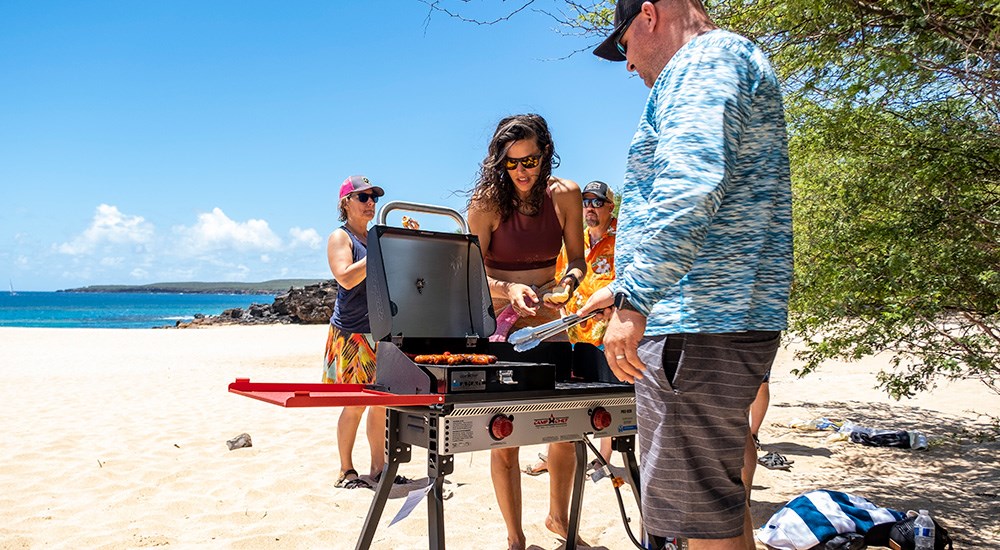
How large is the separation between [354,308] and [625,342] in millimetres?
3344

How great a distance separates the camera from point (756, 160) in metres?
1.87

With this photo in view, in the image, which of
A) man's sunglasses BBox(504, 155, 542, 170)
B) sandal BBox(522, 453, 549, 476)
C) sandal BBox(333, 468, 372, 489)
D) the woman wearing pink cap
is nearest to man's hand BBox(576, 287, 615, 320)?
man's sunglasses BBox(504, 155, 542, 170)

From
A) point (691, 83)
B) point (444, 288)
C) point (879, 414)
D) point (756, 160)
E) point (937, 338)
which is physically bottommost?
point (879, 414)

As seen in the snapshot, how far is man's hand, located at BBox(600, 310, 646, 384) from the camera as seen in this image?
5.99 feet

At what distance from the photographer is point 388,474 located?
258cm

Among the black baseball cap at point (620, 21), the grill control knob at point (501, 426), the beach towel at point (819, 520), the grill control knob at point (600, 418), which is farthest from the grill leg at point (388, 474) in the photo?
the beach towel at point (819, 520)

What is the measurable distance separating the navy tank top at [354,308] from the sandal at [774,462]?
3.32 metres

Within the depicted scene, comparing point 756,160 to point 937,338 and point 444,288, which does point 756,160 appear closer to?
point 444,288

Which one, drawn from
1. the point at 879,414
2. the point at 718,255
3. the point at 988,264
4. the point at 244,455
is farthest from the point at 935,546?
the point at 879,414

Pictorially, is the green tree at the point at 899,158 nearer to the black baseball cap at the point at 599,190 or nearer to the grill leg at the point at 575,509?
the black baseball cap at the point at 599,190

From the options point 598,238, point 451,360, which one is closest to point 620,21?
point 451,360

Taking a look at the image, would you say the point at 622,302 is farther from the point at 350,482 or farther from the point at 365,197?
the point at 350,482

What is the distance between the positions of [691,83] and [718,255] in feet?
1.43

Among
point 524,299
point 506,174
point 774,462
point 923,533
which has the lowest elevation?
point 774,462
